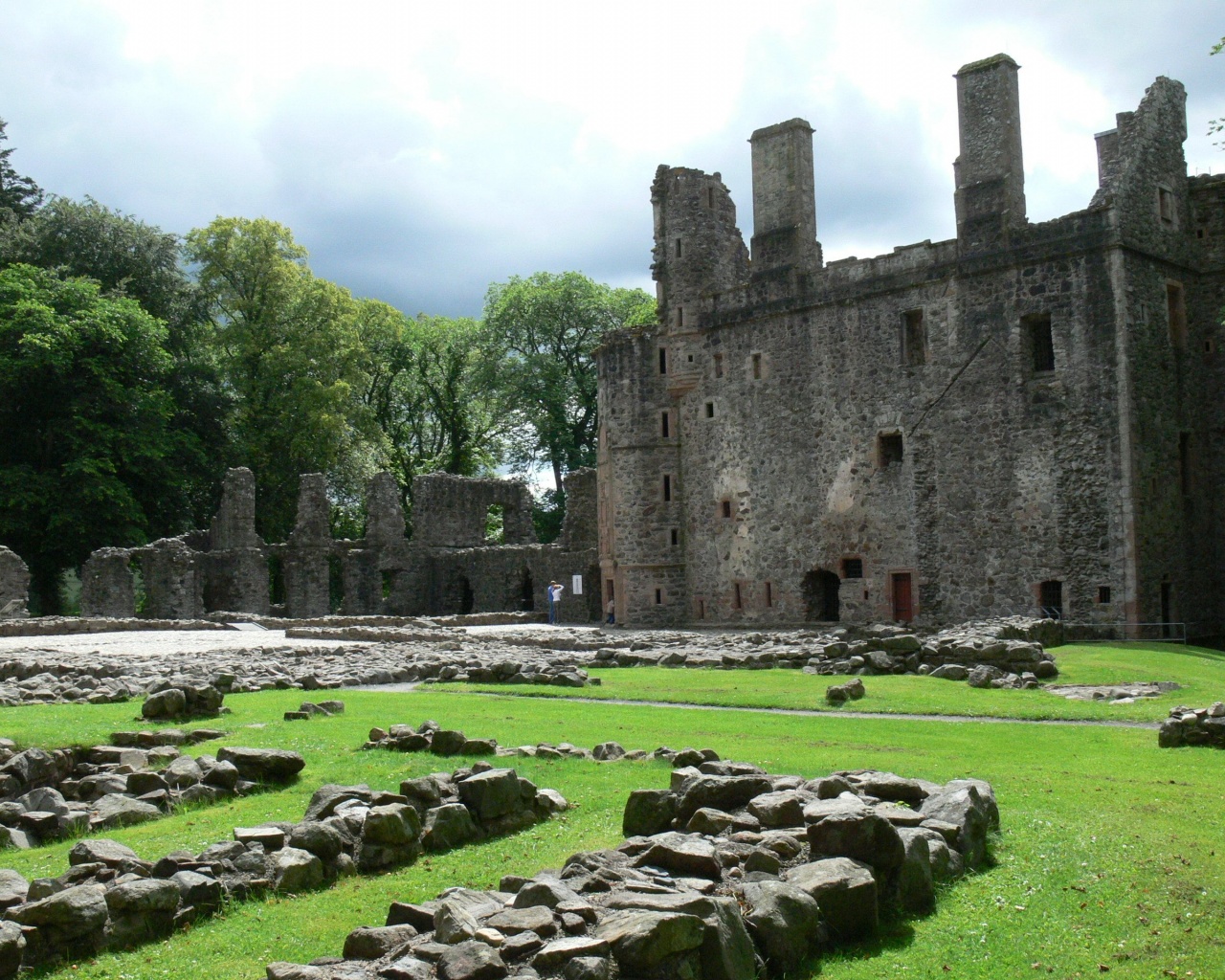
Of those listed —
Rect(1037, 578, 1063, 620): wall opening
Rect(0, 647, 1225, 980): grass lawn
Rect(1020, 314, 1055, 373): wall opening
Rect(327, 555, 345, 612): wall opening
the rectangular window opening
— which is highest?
Rect(1020, 314, 1055, 373): wall opening

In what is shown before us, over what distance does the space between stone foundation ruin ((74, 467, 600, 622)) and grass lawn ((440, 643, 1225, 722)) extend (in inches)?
966

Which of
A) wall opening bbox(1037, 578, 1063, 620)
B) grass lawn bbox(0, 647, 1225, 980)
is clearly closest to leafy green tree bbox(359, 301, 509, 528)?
wall opening bbox(1037, 578, 1063, 620)

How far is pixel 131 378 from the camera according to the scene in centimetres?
5241

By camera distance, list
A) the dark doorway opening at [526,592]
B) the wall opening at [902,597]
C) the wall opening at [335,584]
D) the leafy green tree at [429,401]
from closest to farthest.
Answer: the wall opening at [902,597], the dark doorway opening at [526,592], the wall opening at [335,584], the leafy green tree at [429,401]

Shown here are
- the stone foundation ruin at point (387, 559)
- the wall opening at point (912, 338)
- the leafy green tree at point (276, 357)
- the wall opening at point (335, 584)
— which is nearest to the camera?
the wall opening at point (912, 338)

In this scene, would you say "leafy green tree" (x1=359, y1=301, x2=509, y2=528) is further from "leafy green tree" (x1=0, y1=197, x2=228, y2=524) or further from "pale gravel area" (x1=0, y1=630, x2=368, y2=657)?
"pale gravel area" (x1=0, y1=630, x2=368, y2=657)

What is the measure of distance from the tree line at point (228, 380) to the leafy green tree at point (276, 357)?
93mm

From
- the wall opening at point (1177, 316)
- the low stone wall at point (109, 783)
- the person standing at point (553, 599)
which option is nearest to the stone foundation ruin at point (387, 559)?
the person standing at point (553, 599)

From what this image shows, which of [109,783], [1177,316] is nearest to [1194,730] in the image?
[109,783]

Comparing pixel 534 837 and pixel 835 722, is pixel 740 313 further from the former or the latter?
pixel 534 837

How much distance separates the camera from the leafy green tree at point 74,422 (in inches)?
1887

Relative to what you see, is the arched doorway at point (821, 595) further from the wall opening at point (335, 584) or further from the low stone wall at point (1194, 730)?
the wall opening at point (335, 584)

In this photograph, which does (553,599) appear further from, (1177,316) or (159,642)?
(1177,316)

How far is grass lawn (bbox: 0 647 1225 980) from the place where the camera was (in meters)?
7.13
